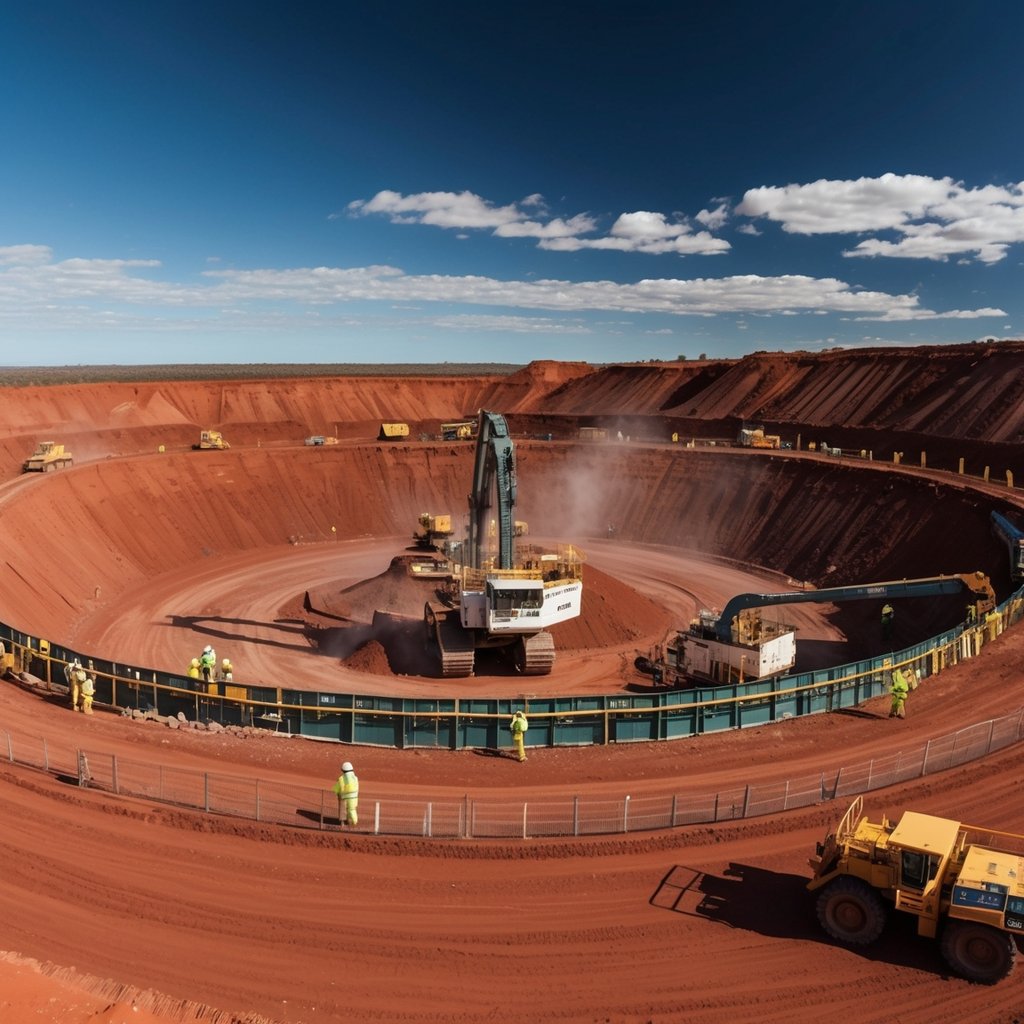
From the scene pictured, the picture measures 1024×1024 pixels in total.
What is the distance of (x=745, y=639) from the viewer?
2780 centimetres

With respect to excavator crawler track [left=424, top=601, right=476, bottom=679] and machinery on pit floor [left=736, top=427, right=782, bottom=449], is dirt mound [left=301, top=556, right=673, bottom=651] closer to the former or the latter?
excavator crawler track [left=424, top=601, right=476, bottom=679]

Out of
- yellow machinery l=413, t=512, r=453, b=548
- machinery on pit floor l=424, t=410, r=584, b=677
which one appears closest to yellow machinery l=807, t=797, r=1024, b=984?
machinery on pit floor l=424, t=410, r=584, b=677

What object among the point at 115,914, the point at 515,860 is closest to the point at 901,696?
the point at 515,860

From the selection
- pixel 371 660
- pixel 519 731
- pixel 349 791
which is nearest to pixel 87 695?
pixel 349 791

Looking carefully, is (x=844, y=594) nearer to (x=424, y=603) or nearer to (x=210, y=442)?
(x=424, y=603)

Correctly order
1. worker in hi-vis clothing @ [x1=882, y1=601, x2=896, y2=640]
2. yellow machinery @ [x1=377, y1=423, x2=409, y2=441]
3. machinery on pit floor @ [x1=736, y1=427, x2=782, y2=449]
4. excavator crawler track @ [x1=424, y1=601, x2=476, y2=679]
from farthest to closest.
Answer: yellow machinery @ [x1=377, y1=423, x2=409, y2=441] < machinery on pit floor @ [x1=736, y1=427, x2=782, y2=449] < worker in hi-vis clothing @ [x1=882, y1=601, x2=896, y2=640] < excavator crawler track @ [x1=424, y1=601, x2=476, y2=679]

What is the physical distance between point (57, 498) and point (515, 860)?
41589 mm

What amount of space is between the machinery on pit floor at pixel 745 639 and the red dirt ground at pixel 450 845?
9.36 feet

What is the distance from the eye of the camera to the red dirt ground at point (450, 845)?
11891 mm

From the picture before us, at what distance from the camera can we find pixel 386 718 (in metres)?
21.5

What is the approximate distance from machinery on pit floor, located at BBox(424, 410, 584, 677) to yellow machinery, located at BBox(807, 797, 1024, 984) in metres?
17.2

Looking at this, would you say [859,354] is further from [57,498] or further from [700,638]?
[57,498]

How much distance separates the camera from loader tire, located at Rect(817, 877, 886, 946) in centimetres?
1268

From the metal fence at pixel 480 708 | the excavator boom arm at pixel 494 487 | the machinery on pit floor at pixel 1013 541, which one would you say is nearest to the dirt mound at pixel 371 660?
the excavator boom arm at pixel 494 487
